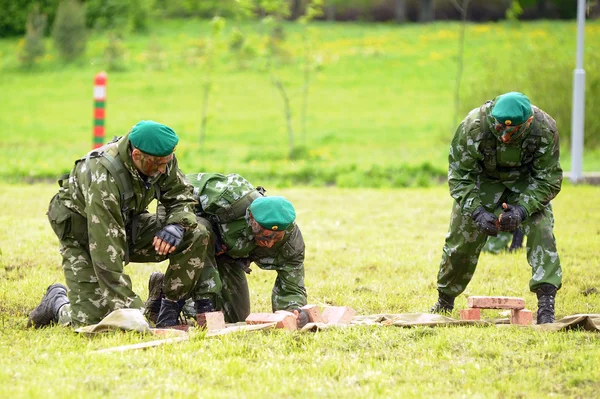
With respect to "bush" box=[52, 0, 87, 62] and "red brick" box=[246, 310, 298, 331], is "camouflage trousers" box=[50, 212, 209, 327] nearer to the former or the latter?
"red brick" box=[246, 310, 298, 331]

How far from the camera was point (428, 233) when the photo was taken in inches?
488

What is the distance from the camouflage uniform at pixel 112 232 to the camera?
6.81m

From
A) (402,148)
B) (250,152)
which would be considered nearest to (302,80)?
(402,148)

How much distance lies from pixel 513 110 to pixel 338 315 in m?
2.05

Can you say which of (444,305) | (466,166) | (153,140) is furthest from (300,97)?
(153,140)

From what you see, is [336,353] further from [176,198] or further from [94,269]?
[94,269]

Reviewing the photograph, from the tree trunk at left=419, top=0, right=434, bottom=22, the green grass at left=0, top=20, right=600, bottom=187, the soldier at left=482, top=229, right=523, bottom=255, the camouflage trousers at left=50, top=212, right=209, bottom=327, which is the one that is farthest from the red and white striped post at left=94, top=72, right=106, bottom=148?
the tree trunk at left=419, top=0, right=434, bottom=22

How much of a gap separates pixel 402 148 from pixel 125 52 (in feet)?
58.6

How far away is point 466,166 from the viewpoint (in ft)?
25.3

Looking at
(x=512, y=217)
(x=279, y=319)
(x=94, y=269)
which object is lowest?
(x=279, y=319)

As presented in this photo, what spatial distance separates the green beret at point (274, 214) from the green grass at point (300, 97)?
959cm

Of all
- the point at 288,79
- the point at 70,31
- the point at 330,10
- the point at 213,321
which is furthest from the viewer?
the point at 330,10

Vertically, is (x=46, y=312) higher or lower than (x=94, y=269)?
lower

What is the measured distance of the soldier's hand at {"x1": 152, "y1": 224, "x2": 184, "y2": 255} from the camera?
693 centimetres
